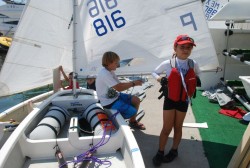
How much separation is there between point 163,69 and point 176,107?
18.0 inches

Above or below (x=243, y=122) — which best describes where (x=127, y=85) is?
above

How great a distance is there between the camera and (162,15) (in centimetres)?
330

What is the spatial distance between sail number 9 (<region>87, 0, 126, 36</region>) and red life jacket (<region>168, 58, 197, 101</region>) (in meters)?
1.05

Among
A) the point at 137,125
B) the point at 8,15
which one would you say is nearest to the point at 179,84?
the point at 137,125

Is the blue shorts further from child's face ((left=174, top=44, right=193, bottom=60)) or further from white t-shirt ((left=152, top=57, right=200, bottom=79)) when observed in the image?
child's face ((left=174, top=44, right=193, bottom=60))

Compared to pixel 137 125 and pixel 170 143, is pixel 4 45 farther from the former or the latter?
pixel 170 143

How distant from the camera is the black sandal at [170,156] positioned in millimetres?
3039

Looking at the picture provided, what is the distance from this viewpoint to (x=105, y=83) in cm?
315

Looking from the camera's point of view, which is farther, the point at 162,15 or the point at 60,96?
the point at 60,96

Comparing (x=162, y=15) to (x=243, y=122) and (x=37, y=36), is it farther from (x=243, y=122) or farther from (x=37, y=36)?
(x=243, y=122)

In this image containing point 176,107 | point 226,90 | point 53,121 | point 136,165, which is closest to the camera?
point 136,165

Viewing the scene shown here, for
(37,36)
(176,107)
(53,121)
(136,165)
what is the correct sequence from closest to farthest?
(136,165) → (176,107) → (53,121) → (37,36)

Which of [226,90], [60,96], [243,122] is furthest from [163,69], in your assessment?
[226,90]

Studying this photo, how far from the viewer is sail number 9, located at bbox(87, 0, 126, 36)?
Result: 321cm
